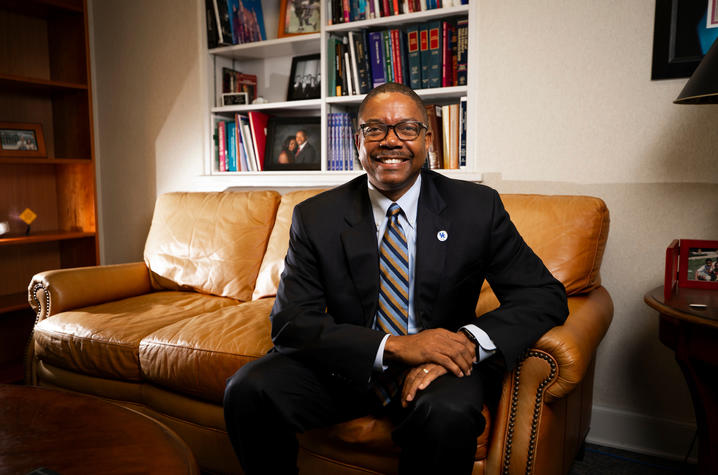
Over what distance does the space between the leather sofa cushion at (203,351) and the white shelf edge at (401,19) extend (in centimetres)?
132

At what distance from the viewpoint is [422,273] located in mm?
1324

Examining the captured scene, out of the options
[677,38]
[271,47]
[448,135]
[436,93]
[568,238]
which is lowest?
[568,238]

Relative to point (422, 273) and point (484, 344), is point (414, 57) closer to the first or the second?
point (422, 273)

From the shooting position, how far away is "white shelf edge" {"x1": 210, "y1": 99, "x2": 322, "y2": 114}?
2.43m

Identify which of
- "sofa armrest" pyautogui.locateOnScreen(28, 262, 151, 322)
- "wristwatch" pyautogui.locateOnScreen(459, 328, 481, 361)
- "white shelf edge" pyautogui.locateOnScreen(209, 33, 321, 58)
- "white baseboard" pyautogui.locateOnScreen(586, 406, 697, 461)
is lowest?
"white baseboard" pyautogui.locateOnScreen(586, 406, 697, 461)

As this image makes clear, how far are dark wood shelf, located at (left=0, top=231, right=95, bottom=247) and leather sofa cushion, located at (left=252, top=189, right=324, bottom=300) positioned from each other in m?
1.36

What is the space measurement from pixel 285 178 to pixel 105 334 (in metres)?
1.06

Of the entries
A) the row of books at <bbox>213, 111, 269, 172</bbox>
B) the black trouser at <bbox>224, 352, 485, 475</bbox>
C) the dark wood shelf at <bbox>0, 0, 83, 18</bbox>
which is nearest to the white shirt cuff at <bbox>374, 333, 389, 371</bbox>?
the black trouser at <bbox>224, 352, 485, 475</bbox>

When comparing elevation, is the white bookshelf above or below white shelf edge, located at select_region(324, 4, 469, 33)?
below

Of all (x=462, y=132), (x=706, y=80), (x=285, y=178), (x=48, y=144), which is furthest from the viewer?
(x=48, y=144)

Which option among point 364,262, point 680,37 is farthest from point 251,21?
Result: point 680,37

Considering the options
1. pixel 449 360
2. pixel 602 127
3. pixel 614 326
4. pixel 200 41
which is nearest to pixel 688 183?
pixel 602 127

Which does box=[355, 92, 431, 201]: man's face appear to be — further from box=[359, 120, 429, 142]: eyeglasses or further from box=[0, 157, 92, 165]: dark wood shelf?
box=[0, 157, 92, 165]: dark wood shelf

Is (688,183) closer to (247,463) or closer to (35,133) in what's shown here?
(247,463)
